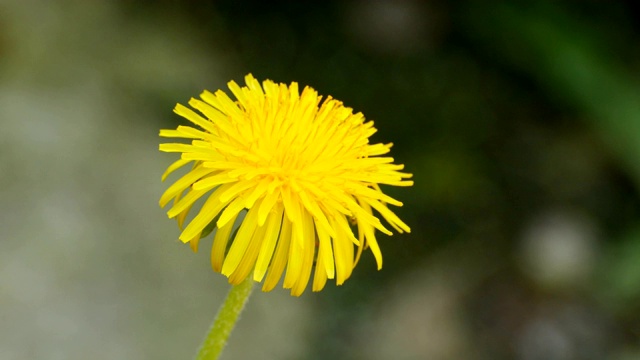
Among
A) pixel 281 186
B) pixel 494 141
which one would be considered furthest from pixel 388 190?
pixel 281 186

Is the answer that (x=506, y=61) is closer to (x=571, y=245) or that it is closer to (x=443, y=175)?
(x=443, y=175)

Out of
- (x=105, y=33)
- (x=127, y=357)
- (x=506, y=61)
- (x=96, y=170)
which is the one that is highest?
(x=506, y=61)

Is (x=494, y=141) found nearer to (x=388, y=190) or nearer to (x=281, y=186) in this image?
(x=388, y=190)

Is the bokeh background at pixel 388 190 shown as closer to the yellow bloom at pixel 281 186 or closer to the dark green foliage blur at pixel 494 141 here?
the dark green foliage blur at pixel 494 141

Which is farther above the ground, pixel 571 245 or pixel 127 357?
pixel 571 245

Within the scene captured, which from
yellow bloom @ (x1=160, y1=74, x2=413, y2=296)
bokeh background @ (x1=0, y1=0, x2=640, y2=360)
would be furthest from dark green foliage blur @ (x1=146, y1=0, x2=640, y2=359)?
yellow bloom @ (x1=160, y1=74, x2=413, y2=296)

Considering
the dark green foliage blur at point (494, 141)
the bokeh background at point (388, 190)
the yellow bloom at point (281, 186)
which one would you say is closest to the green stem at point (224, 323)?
the yellow bloom at point (281, 186)

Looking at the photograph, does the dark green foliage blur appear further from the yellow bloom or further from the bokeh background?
the yellow bloom

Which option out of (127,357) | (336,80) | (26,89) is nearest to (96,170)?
(26,89)
